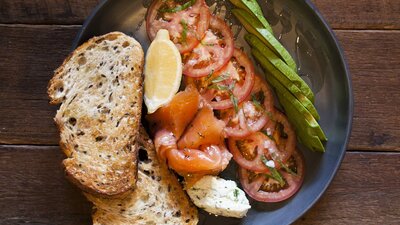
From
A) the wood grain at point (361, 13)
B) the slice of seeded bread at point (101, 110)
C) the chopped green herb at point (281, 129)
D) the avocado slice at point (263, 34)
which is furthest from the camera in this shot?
the wood grain at point (361, 13)

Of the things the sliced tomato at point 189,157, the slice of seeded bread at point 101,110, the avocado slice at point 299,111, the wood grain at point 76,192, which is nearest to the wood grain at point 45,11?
the slice of seeded bread at point 101,110

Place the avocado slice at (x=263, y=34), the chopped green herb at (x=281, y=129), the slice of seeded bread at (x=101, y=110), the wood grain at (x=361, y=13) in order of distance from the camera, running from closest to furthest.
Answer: the slice of seeded bread at (x=101, y=110) < the avocado slice at (x=263, y=34) < the chopped green herb at (x=281, y=129) < the wood grain at (x=361, y=13)

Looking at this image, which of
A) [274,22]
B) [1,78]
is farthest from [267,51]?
[1,78]

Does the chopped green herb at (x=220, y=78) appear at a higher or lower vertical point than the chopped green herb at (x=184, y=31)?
lower

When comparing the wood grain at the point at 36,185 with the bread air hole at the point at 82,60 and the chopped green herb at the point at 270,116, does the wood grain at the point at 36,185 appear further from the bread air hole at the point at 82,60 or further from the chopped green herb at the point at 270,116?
the chopped green herb at the point at 270,116

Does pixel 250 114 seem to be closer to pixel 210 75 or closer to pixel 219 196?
pixel 210 75

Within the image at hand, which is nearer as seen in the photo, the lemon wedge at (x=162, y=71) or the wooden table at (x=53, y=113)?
the lemon wedge at (x=162, y=71)

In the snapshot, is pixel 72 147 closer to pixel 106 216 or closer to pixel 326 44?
pixel 106 216

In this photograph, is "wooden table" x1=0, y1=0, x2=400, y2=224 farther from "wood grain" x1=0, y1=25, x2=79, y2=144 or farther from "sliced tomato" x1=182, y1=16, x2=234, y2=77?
"sliced tomato" x1=182, y1=16, x2=234, y2=77
